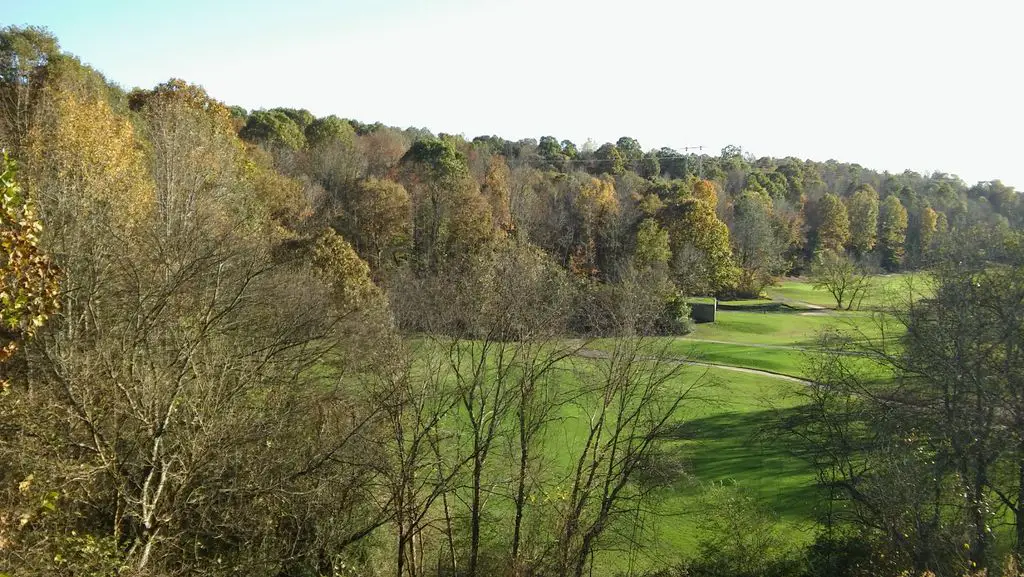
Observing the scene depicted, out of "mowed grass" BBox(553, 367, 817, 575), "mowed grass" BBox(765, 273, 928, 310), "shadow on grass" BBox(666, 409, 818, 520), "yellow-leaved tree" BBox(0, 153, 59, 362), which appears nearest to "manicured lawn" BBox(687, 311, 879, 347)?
"mowed grass" BBox(765, 273, 928, 310)

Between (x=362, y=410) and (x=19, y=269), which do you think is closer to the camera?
(x=19, y=269)

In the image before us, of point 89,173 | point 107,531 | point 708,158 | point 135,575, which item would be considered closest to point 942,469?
point 135,575

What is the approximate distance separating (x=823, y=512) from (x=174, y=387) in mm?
15840

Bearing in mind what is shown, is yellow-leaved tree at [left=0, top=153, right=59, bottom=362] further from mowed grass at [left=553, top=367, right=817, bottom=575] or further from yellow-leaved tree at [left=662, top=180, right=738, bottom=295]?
yellow-leaved tree at [left=662, top=180, right=738, bottom=295]

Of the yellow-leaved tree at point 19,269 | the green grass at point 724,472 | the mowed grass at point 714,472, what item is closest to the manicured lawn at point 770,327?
the mowed grass at point 714,472

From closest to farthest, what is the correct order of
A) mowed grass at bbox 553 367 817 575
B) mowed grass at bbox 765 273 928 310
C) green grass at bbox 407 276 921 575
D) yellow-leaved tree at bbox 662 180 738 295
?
mowed grass at bbox 553 367 817 575
green grass at bbox 407 276 921 575
yellow-leaved tree at bbox 662 180 738 295
mowed grass at bbox 765 273 928 310

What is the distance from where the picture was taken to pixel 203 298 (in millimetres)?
13234

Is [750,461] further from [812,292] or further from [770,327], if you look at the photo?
[812,292]

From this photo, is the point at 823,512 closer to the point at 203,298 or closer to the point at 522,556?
the point at 522,556

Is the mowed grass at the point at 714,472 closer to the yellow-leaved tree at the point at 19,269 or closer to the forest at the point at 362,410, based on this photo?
the forest at the point at 362,410

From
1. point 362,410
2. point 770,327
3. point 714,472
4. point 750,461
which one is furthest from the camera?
point 770,327

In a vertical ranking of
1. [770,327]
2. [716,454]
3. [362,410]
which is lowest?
[716,454]

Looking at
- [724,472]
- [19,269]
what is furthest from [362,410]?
[724,472]

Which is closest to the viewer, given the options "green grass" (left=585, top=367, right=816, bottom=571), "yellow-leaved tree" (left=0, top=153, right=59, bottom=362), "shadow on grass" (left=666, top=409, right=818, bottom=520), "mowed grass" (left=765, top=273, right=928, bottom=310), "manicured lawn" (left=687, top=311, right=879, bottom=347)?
"yellow-leaved tree" (left=0, top=153, right=59, bottom=362)
